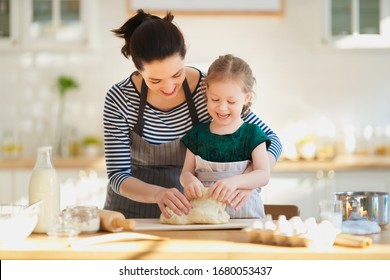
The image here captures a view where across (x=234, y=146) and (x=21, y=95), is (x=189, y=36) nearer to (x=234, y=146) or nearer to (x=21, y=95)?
(x=21, y=95)

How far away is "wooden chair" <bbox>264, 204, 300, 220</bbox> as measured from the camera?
2.79m

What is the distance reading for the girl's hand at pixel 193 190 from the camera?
234 centimetres

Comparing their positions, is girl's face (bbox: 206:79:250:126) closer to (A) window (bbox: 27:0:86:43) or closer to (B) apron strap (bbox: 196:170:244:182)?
(B) apron strap (bbox: 196:170:244:182)

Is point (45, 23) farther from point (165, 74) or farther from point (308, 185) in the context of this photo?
point (165, 74)

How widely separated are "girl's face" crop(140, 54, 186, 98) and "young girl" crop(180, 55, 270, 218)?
11 cm

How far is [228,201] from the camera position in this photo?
2.36 m

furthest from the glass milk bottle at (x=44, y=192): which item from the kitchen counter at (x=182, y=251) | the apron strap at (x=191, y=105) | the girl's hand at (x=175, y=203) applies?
the apron strap at (x=191, y=105)

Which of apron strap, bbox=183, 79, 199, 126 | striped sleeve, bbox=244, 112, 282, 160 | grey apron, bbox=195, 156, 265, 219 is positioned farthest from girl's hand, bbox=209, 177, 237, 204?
apron strap, bbox=183, 79, 199, 126

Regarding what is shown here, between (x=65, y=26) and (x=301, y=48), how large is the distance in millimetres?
1632

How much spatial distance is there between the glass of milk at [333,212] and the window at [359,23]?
3.17 metres

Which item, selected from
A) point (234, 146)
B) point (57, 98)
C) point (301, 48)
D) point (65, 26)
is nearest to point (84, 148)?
point (57, 98)

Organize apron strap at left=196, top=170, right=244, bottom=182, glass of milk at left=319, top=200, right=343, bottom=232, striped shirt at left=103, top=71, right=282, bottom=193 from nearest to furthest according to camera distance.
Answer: glass of milk at left=319, top=200, right=343, bottom=232 < apron strap at left=196, top=170, right=244, bottom=182 < striped shirt at left=103, top=71, right=282, bottom=193

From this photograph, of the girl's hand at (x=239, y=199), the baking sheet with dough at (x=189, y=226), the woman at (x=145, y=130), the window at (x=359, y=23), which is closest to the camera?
the baking sheet with dough at (x=189, y=226)

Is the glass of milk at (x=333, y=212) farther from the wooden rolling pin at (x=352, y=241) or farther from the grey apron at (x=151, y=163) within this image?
the grey apron at (x=151, y=163)
